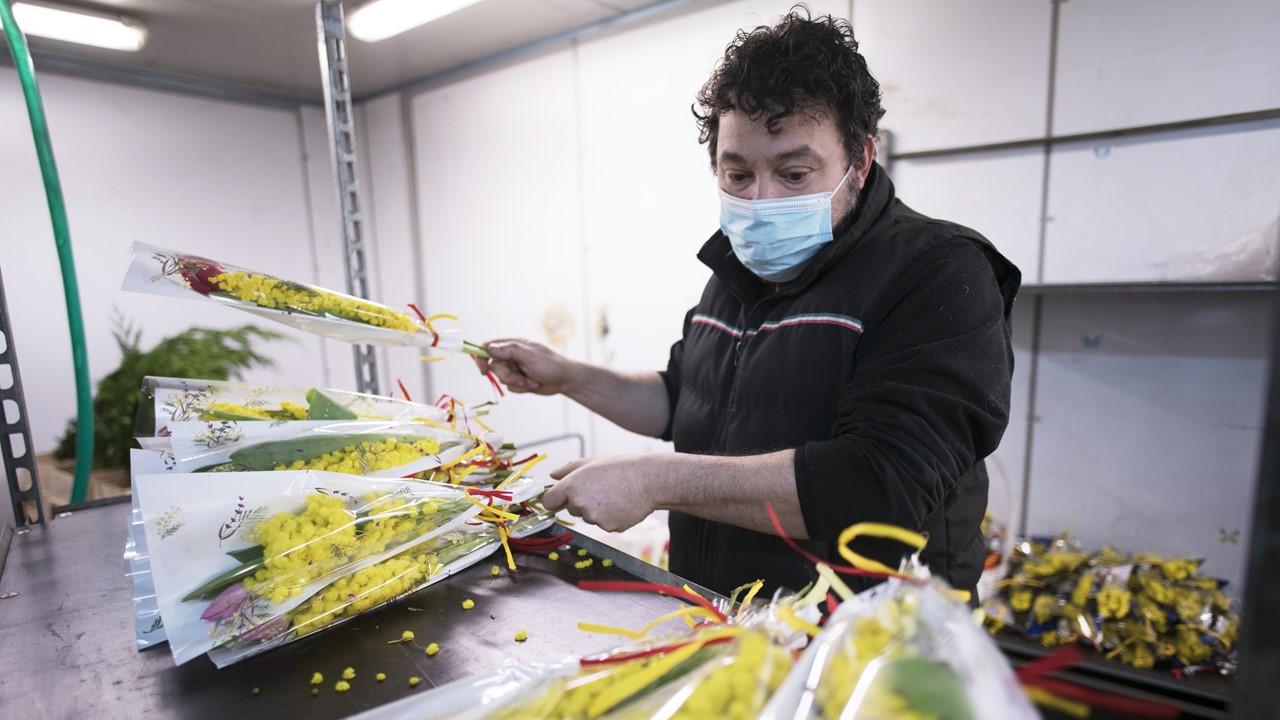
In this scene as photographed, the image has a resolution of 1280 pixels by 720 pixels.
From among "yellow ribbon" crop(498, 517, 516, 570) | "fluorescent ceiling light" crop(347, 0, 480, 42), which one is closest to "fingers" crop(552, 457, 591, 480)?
"yellow ribbon" crop(498, 517, 516, 570)

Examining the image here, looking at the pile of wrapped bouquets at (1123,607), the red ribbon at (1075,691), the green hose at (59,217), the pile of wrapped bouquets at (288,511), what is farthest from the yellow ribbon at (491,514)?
the pile of wrapped bouquets at (1123,607)

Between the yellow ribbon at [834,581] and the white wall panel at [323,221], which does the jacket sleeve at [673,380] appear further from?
the white wall panel at [323,221]

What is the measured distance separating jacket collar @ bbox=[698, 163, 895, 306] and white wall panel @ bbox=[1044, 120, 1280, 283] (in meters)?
1.30

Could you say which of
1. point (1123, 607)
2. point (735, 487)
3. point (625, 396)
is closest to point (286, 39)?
point (625, 396)

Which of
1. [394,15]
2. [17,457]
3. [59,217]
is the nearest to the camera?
[17,457]

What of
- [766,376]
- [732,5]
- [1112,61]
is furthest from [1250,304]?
[732,5]

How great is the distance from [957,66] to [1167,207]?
2.70 ft

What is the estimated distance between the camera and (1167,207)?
212 centimetres

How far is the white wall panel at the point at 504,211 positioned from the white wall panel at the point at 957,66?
1.68 metres

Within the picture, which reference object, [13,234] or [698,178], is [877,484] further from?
[13,234]

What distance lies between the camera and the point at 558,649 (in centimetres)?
87

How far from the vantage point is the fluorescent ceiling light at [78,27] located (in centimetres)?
282

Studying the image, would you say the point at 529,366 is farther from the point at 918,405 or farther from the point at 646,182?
the point at 646,182

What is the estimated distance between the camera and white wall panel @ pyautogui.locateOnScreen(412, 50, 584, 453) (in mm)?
3771
